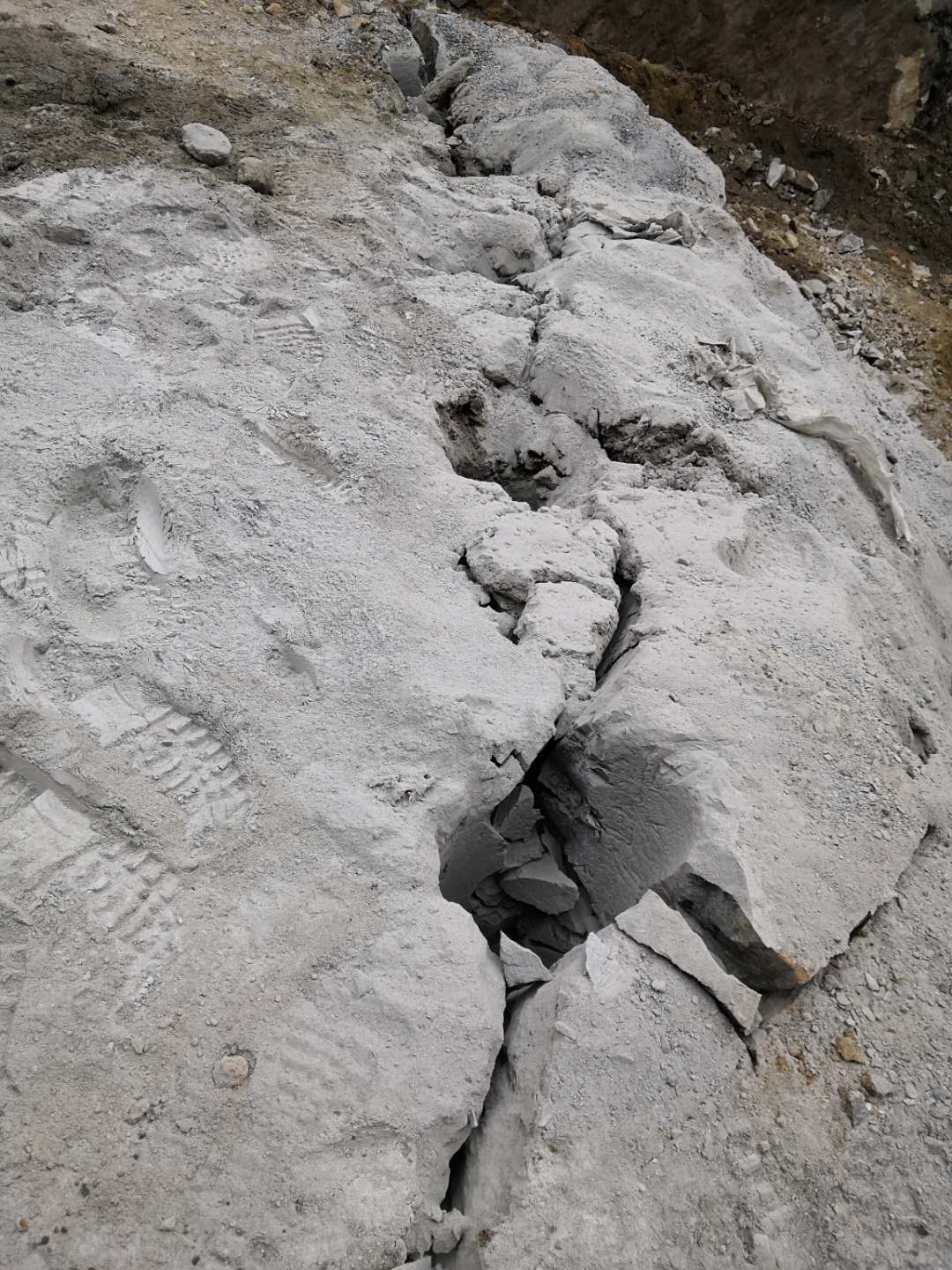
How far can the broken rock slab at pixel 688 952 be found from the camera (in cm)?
225

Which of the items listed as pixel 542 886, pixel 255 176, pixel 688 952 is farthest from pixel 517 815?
pixel 255 176

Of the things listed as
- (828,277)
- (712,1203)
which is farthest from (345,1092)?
(828,277)

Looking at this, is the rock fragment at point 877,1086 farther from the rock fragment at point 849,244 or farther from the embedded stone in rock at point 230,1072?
the rock fragment at point 849,244

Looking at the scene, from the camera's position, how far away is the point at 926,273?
721 centimetres

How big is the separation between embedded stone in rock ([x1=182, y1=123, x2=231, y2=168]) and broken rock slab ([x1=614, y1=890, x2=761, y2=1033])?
15.4 ft

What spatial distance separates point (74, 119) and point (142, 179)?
79 centimetres

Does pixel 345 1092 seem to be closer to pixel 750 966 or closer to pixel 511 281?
pixel 750 966

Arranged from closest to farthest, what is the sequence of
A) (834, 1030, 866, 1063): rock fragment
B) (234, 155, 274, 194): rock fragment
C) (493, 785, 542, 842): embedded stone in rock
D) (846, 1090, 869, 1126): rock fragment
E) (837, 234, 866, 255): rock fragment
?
(846, 1090, 869, 1126): rock fragment < (834, 1030, 866, 1063): rock fragment < (493, 785, 542, 842): embedded stone in rock < (234, 155, 274, 194): rock fragment < (837, 234, 866, 255): rock fragment

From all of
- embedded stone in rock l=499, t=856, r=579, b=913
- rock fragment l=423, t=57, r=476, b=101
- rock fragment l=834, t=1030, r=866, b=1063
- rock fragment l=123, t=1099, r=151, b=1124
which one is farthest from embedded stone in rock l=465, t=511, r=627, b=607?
rock fragment l=423, t=57, r=476, b=101

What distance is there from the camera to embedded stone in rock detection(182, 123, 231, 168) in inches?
177

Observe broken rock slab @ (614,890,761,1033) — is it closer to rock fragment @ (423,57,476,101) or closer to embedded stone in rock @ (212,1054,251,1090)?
embedded stone in rock @ (212,1054,251,1090)

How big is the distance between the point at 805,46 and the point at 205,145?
6.95m

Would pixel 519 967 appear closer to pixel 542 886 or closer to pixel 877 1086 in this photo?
pixel 542 886

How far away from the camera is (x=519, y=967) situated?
2400 mm
